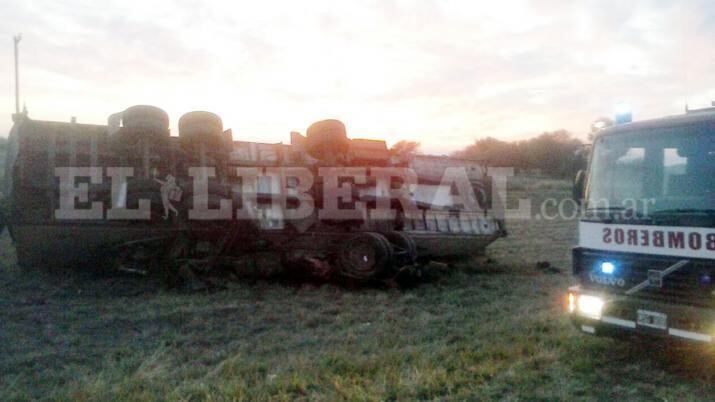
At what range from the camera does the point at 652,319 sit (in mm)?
5496

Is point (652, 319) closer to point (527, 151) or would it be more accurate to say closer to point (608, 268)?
point (608, 268)

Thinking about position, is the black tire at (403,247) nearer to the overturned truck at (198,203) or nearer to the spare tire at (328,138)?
the overturned truck at (198,203)

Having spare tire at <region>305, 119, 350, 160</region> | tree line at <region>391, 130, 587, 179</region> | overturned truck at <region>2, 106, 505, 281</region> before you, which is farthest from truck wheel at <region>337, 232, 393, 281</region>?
tree line at <region>391, 130, 587, 179</region>

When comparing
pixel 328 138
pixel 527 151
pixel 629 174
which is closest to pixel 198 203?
pixel 328 138

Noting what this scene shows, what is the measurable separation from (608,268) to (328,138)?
221 inches

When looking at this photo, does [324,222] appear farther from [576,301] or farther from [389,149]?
[576,301]

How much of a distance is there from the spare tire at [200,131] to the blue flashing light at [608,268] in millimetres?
6734

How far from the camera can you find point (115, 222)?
34.0 ft

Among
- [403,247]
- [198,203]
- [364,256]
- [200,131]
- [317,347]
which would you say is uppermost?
[200,131]

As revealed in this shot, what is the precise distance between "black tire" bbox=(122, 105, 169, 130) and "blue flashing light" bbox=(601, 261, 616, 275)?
7107 millimetres

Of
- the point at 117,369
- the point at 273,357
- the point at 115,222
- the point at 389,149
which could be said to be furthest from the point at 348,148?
the point at 117,369

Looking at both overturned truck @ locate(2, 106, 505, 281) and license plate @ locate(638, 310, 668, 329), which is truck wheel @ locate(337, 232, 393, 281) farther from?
license plate @ locate(638, 310, 668, 329)

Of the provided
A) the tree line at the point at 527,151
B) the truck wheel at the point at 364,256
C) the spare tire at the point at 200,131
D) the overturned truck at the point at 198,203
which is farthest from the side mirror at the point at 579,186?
the tree line at the point at 527,151

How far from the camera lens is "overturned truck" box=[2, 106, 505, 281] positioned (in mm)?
10250
